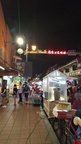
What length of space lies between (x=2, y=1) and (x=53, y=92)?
49.6ft

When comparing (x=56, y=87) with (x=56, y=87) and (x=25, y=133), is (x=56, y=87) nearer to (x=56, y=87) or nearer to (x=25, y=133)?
(x=56, y=87)

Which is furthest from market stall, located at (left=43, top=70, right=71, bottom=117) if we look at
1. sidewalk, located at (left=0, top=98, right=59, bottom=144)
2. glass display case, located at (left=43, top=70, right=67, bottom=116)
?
sidewalk, located at (left=0, top=98, right=59, bottom=144)

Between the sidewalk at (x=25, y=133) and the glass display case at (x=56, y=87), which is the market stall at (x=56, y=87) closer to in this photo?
the glass display case at (x=56, y=87)

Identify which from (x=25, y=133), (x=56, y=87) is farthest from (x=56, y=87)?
(x=25, y=133)

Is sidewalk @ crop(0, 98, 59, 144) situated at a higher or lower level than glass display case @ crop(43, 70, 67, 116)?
lower

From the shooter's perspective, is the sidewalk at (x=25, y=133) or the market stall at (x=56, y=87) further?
the market stall at (x=56, y=87)

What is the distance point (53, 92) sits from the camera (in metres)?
15.9

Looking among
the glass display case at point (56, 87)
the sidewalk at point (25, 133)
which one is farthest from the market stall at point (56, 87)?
the sidewalk at point (25, 133)

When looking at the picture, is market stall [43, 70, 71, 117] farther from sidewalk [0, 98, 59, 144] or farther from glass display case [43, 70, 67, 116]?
sidewalk [0, 98, 59, 144]

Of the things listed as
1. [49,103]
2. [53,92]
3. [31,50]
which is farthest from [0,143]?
[31,50]

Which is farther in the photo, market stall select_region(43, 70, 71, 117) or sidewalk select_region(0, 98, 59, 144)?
market stall select_region(43, 70, 71, 117)

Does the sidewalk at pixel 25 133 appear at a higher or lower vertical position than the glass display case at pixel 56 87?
lower

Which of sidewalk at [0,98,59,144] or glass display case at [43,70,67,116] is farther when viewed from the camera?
glass display case at [43,70,67,116]

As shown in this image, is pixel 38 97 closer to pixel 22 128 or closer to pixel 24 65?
pixel 22 128
